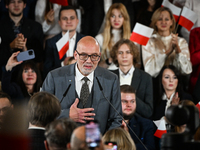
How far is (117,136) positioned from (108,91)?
17.1 inches

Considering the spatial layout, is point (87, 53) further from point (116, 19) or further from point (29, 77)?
point (116, 19)

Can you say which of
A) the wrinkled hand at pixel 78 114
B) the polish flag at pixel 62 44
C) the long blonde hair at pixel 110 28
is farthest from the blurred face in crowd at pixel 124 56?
the wrinkled hand at pixel 78 114

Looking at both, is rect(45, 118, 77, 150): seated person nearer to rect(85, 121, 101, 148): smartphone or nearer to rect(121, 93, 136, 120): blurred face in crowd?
rect(85, 121, 101, 148): smartphone

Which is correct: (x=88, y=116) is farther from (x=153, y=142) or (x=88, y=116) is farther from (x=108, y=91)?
(x=153, y=142)

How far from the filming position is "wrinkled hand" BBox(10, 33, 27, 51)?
495 centimetres

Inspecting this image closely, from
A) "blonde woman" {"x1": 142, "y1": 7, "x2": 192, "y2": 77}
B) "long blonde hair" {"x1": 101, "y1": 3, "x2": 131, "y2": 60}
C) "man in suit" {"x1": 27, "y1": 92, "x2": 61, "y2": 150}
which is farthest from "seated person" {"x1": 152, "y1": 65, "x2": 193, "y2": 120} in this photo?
"man in suit" {"x1": 27, "y1": 92, "x2": 61, "y2": 150}

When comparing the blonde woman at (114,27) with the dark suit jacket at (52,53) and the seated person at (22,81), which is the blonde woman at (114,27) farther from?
the seated person at (22,81)

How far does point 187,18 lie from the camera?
17.4 ft

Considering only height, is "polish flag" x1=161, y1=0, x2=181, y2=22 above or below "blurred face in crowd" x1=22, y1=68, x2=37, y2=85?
above

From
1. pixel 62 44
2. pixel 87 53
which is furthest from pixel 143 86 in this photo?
pixel 87 53

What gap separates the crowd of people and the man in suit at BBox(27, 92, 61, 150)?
61 centimetres

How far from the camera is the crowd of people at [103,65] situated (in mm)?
3295

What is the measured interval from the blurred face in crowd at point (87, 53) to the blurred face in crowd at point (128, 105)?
109cm

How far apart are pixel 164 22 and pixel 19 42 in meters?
1.91
